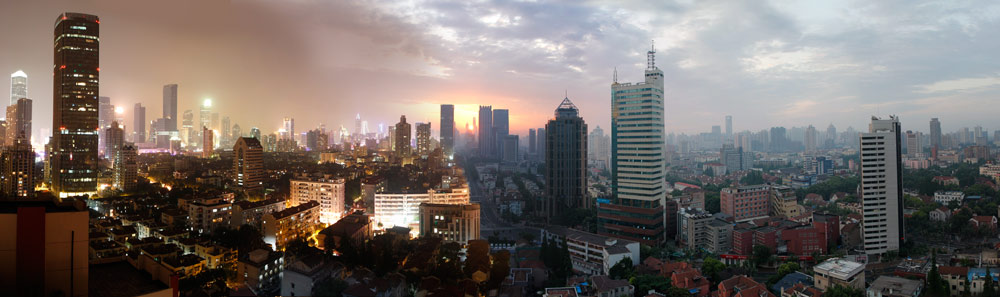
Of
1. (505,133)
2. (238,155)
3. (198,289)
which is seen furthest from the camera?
(505,133)

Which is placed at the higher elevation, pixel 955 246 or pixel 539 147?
pixel 539 147

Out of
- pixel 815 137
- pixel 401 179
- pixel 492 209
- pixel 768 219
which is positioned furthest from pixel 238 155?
pixel 815 137

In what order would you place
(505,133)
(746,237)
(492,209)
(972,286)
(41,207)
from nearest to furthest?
1. (41,207)
2. (972,286)
3. (746,237)
4. (492,209)
5. (505,133)

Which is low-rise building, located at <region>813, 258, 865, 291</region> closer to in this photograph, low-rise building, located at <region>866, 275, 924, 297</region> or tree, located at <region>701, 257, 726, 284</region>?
low-rise building, located at <region>866, 275, 924, 297</region>

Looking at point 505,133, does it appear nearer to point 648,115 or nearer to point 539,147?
point 539,147

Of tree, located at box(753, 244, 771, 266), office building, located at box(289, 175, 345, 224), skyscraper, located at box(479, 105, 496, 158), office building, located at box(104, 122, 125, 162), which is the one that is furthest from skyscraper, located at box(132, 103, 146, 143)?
tree, located at box(753, 244, 771, 266)

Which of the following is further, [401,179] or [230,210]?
[401,179]

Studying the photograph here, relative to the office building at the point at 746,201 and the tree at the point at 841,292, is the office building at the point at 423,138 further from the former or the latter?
the tree at the point at 841,292

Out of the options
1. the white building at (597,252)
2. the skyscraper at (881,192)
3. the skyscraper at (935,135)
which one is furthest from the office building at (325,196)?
the skyscraper at (935,135)
